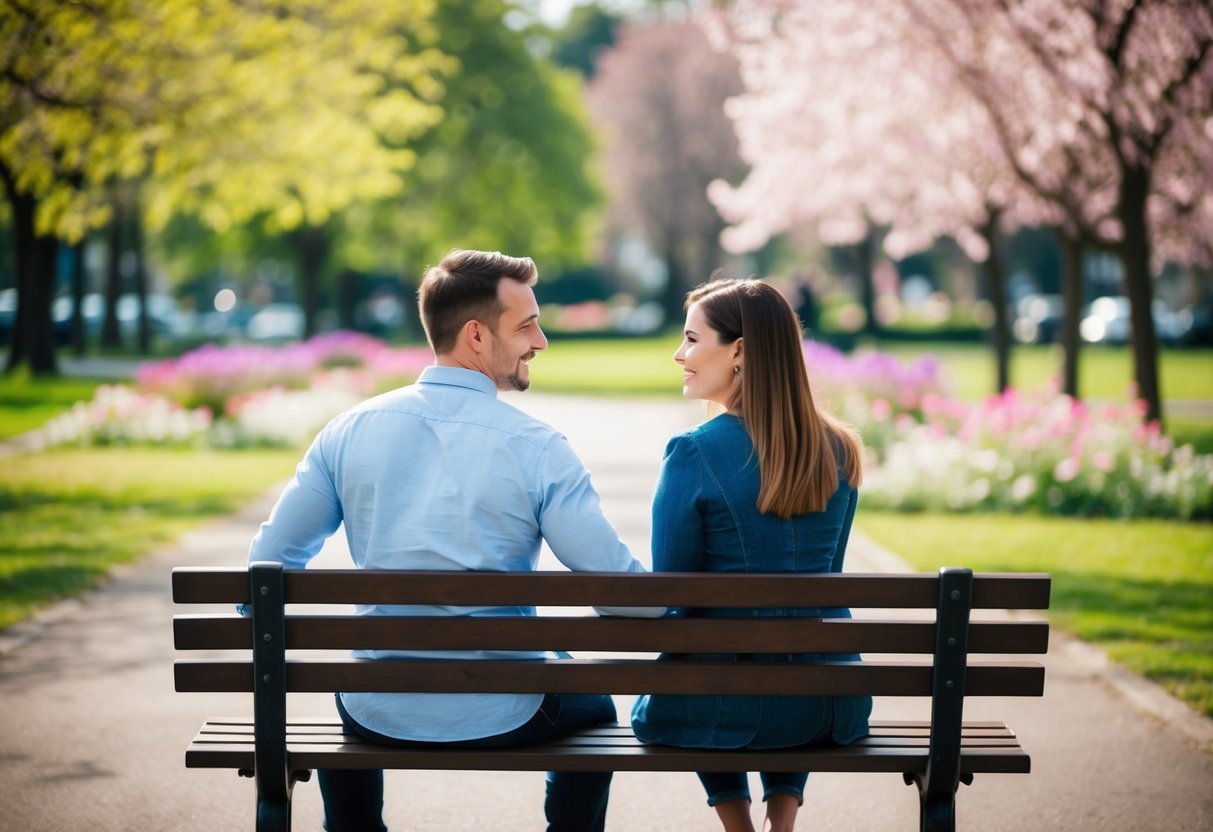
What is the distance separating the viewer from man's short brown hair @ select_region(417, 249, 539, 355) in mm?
3307

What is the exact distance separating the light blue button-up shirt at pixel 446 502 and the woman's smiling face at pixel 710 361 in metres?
0.42

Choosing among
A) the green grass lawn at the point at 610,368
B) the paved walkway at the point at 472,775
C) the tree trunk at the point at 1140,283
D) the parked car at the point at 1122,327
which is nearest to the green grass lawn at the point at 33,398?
the green grass lawn at the point at 610,368

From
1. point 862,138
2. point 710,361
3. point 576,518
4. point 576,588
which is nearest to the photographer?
point 576,588

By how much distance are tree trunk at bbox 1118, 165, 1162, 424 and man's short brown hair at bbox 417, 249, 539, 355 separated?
10366 mm

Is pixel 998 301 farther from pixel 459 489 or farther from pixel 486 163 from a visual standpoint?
pixel 486 163

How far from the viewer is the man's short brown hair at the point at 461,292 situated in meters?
3.31

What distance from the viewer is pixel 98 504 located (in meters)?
11.4

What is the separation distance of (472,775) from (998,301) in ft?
50.0

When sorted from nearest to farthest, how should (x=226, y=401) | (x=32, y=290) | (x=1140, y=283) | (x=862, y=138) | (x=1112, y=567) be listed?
(x=1112, y=567) → (x=1140, y=283) → (x=862, y=138) → (x=226, y=401) → (x=32, y=290)

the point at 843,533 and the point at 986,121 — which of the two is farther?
the point at 986,121

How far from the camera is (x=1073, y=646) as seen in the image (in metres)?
6.87

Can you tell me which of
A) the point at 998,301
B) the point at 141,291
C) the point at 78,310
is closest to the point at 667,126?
the point at 141,291

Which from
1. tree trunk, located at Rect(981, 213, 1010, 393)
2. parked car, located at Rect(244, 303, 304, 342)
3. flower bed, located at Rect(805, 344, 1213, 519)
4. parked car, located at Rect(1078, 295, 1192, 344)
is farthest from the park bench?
parked car, located at Rect(244, 303, 304, 342)

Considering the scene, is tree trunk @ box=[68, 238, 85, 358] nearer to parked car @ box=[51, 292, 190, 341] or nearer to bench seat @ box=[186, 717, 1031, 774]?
parked car @ box=[51, 292, 190, 341]
